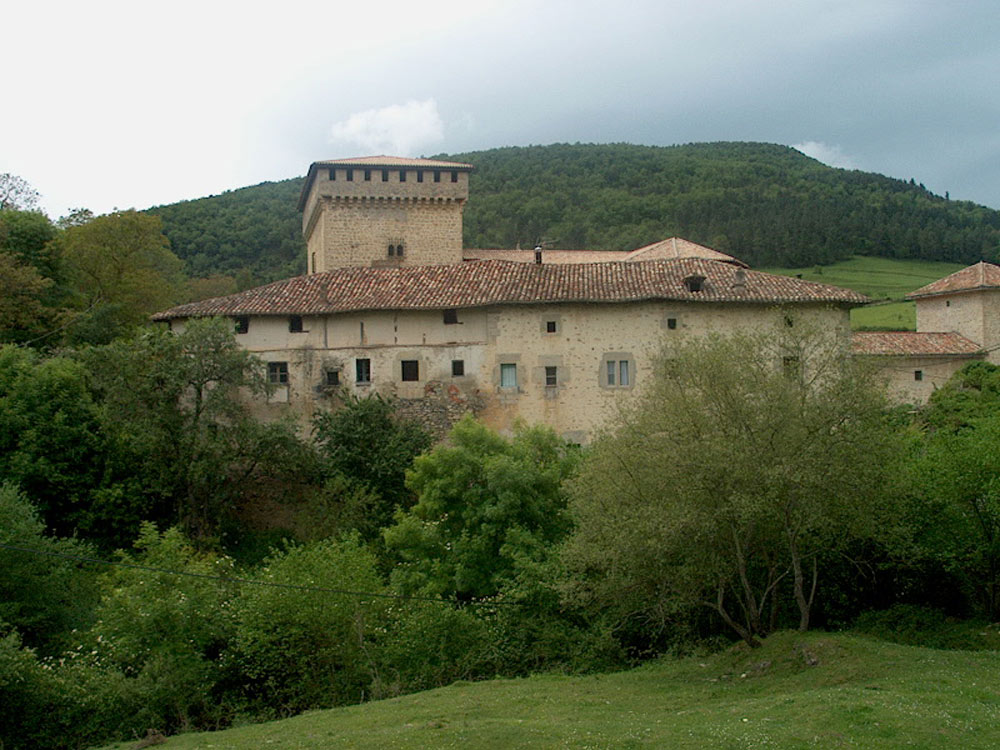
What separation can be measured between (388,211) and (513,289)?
39.0 feet

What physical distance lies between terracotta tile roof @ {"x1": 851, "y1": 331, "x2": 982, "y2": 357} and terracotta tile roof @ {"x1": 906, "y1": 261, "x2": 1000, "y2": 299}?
234 cm

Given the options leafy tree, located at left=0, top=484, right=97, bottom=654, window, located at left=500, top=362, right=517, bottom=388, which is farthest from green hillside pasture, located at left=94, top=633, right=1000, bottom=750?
window, located at left=500, top=362, right=517, bottom=388

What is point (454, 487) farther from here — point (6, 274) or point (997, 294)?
point (997, 294)

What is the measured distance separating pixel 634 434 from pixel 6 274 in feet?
96.2

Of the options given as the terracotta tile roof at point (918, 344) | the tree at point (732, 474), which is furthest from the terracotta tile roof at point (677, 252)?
the tree at point (732, 474)

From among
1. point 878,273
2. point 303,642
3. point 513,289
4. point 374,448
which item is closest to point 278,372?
point 374,448

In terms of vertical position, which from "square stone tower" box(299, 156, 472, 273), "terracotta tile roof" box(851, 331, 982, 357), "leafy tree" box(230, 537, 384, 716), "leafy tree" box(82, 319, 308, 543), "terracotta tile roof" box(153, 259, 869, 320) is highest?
"square stone tower" box(299, 156, 472, 273)

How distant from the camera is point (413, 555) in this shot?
87.3 ft

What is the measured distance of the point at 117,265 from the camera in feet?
153

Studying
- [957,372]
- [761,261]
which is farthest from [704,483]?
[761,261]

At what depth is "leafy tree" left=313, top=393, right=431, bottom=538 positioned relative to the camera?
31781 mm

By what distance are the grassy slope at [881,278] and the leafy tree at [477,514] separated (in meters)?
38.6

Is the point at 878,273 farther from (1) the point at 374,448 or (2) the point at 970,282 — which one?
(1) the point at 374,448

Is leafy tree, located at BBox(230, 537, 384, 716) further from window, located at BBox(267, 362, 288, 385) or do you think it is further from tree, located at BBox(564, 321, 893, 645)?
window, located at BBox(267, 362, 288, 385)
